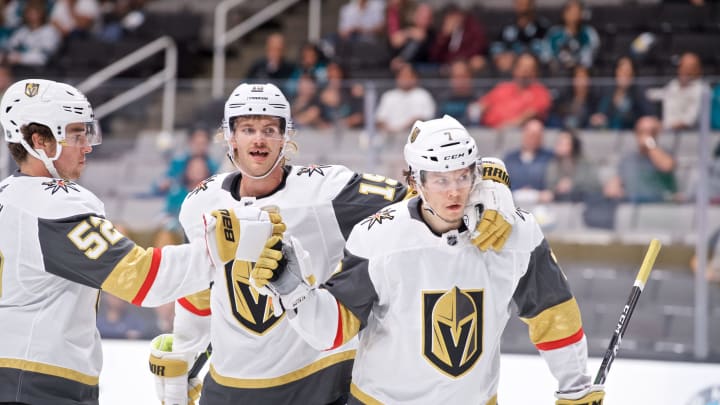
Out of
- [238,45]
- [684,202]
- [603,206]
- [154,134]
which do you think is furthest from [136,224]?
[238,45]

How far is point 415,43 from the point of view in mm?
7777

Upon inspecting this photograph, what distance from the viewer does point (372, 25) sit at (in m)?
8.37

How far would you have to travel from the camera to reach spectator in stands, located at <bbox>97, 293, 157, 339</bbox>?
5.62 meters

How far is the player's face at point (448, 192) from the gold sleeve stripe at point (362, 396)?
1.66ft

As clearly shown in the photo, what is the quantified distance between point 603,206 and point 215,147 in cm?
209

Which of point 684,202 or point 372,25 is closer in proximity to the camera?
point 684,202

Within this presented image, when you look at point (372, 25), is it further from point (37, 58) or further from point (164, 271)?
point (164, 271)

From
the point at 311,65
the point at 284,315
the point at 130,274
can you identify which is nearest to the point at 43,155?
the point at 130,274

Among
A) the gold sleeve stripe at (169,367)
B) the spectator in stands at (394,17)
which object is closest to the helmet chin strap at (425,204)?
the gold sleeve stripe at (169,367)

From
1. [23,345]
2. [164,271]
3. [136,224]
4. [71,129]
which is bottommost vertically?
[136,224]

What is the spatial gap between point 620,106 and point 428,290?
2972 millimetres

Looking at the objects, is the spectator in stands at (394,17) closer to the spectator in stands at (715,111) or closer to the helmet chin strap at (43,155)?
the spectator in stands at (715,111)

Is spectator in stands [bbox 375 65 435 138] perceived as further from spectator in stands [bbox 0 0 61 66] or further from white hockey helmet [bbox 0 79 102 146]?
spectator in stands [bbox 0 0 61 66]

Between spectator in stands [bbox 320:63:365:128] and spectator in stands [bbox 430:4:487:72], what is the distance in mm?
2079
